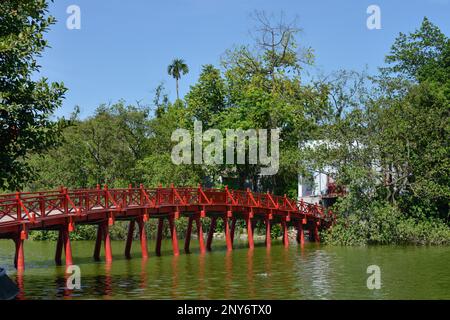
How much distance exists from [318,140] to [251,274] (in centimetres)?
2075

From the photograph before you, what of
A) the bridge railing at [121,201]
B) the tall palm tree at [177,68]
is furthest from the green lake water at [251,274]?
the tall palm tree at [177,68]

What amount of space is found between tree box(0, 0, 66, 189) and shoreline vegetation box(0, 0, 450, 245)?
8206 millimetres

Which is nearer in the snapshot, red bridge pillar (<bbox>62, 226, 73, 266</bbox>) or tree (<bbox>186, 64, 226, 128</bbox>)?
red bridge pillar (<bbox>62, 226, 73, 266</bbox>)

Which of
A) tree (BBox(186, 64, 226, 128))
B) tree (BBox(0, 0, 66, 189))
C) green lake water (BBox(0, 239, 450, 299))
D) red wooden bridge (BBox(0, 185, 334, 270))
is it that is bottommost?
green lake water (BBox(0, 239, 450, 299))

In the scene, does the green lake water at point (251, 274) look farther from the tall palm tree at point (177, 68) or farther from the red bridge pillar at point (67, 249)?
the tall palm tree at point (177, 68)

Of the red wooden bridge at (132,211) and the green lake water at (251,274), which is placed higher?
the red wooden bridge at (132,211)

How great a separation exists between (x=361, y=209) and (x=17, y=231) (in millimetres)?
22340

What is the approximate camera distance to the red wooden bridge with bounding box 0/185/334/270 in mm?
28766

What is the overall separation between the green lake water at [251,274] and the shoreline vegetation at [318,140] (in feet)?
14.2

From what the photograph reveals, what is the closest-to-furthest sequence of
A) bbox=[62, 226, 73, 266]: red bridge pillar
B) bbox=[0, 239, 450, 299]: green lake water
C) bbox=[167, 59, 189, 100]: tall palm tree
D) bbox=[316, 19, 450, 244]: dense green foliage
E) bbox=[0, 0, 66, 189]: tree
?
bbox=[0, 0, 66, 189]: tree → bbox=[0, 239, 450, 299]: green lake water → bbox=[62, 226, 73, 266]: red bridge pillar → bbox=[316, 19, 450, 244]: dense green foliage → bbox=[167, 59, 189, 100]: tall palm tree

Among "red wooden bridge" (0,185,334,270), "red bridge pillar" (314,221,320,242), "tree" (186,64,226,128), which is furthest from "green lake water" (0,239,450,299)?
"tree" (186,64,226,128)

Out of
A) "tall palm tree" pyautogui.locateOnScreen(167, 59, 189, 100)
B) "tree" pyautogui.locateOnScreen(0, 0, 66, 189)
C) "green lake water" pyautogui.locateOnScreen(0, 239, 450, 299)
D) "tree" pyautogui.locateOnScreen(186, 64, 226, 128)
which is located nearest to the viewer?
"tree" pyautogui.locateOnScreen(0, 0, 66, 189)

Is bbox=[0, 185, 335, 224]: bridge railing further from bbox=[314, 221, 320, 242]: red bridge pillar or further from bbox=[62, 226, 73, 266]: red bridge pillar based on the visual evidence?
bbox=[62, 226, 73, 266]: red bridge pillar

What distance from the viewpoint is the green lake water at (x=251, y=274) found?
72.0ft
